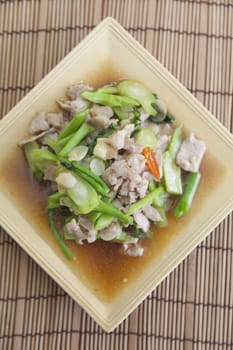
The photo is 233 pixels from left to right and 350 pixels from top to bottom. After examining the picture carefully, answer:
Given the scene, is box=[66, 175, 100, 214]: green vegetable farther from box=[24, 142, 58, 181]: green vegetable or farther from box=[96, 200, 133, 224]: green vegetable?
box=[24, 142, 58, 181]: green vegetable

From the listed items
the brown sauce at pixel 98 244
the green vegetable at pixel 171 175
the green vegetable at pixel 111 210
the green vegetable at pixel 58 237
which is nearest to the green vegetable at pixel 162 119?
the green vegetable at pixel 171 175

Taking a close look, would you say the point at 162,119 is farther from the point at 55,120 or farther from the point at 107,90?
the point at 55,120

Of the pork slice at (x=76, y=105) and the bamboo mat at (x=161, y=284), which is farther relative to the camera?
the bamboo mat at (x=161, y=284)

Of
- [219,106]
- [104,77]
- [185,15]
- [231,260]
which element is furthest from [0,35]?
[231,260]

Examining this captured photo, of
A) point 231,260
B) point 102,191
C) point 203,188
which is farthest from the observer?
point 231,260

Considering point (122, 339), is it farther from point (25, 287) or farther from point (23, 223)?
point (23, 223)

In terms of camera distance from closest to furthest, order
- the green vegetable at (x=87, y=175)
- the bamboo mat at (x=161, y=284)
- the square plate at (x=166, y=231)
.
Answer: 1. the green vegetable at (x=87, y=175)
2. the square plate at (x=166, y=231)
3. the bamboo mat at (x=161, y=284)

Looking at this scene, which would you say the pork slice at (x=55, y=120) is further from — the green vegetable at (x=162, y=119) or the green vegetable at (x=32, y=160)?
the green vegetable at (x=162, y=119)

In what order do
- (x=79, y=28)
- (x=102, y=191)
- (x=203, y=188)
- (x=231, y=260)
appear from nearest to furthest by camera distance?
(x=102, y=191), (x=203, y=188), (x=231, y=260), (x=79, y=28)
